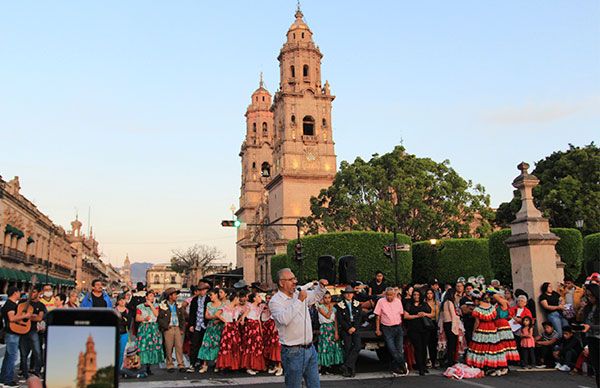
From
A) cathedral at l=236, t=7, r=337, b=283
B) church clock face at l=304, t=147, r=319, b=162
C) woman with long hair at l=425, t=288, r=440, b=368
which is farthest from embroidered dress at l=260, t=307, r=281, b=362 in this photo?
church clock face at l=304, t=147, r=319, b=162

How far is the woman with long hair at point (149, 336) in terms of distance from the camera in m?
11.4

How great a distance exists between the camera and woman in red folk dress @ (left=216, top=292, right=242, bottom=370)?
38.0 ft

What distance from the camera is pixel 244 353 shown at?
11.6 meters

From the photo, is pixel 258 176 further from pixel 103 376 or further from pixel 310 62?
pixel 103 376

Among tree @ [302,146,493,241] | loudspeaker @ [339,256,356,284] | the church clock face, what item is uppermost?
the church clock face

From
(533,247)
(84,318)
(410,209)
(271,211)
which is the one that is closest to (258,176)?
(271,211)

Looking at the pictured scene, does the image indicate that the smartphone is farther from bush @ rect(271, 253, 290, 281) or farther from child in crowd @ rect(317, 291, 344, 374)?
bush @ rect(271, 253, 290, 281)

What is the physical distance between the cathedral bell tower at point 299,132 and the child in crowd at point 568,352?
4715cm

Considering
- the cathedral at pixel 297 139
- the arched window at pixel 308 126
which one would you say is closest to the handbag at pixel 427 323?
the cathedral at pixel 297 139

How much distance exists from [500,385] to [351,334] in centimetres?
298

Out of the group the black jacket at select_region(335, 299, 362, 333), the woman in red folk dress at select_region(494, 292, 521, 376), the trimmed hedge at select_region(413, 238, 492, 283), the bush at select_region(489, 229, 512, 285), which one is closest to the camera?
the woman in red folk dress at select_region(494, 292, 521, 376)

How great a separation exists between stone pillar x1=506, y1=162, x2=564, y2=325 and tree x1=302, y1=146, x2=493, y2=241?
76.3 feet

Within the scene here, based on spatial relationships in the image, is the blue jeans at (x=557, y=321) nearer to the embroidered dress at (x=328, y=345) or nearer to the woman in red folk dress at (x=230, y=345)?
the embroidered dress at (x=328, y=345)

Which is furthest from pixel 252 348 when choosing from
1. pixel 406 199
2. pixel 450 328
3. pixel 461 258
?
pixel 406 199
